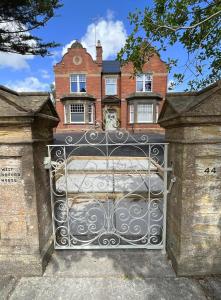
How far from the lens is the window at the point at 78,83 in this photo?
21203 millimetres

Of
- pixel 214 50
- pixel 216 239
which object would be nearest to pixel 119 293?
pixel 216 239

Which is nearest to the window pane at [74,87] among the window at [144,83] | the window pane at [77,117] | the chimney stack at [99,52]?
the window pane at [77,117]

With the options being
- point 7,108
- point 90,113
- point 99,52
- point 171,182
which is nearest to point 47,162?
point 7,108

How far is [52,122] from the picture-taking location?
9.36 ft

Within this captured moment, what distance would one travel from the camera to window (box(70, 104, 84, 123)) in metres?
21.3

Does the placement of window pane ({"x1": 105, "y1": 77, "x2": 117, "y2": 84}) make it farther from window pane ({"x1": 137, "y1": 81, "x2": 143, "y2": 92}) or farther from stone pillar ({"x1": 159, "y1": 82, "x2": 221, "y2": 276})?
stone pillar ({"x1": 159, "y1": 82, "x2": 221, "y2": 276})

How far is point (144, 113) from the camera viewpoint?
21406mm

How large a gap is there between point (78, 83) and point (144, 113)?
781 cm

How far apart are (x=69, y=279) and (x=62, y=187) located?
9.46 ft

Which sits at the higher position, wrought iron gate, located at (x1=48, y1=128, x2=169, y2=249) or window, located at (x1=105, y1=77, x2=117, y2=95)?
window, located at (x1=105, y1=77, x2=117, y2=95)

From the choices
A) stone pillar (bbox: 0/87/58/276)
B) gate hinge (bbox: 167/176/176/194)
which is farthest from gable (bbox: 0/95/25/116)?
gate hinge (bbox: 167/176/176/194)

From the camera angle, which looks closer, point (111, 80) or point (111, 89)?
point (111, 80)

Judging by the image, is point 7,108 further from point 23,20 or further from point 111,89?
point 111,89

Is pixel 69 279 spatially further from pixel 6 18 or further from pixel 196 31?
pixel 6 18
